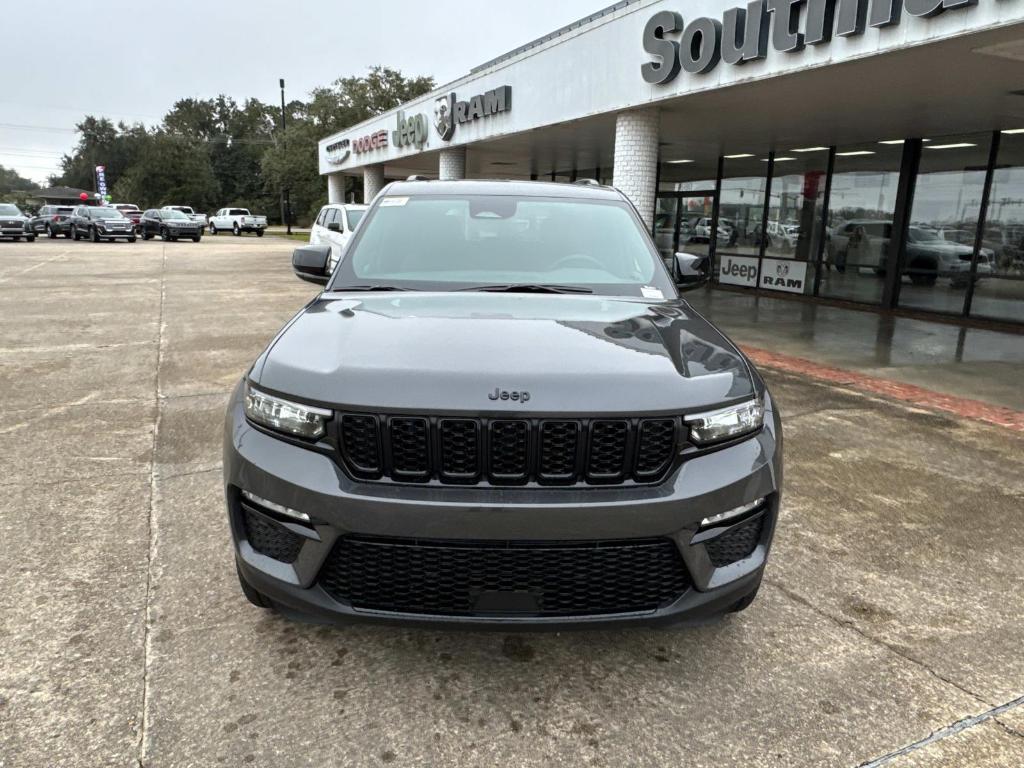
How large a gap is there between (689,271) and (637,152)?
7.98m

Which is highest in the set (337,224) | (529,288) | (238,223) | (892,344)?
(337,224)

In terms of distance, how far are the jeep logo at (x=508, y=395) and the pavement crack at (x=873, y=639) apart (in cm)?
176

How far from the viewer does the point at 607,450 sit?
2.13 meters

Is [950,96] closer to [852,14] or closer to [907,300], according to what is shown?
[852,14]

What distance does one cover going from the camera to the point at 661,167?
19188 millimetres

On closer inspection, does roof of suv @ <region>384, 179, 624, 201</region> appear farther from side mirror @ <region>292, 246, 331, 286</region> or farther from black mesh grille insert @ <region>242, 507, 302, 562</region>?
black mesh grille insert @ <region>242, 507, 302, 562</region>

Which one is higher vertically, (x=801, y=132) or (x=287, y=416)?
(x=801, y=132)

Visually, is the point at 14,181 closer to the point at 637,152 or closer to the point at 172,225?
the point at 172,225

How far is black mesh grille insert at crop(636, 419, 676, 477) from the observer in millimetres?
2145

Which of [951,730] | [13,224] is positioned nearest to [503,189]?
[951,730]

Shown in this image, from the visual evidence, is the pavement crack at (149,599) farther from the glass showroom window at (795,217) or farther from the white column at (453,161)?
the white column at (453,161)

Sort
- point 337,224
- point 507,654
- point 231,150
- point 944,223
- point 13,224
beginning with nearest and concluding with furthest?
point 507,654 < point 944,223 < point 337,224 < point 13,224 < point 231,150

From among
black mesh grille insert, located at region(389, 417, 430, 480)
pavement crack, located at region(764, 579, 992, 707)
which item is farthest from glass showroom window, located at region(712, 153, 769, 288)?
black mesh grille insert, located at region(389, 417, 430, 480)

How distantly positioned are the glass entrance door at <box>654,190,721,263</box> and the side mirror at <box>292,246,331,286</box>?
14556 mm
